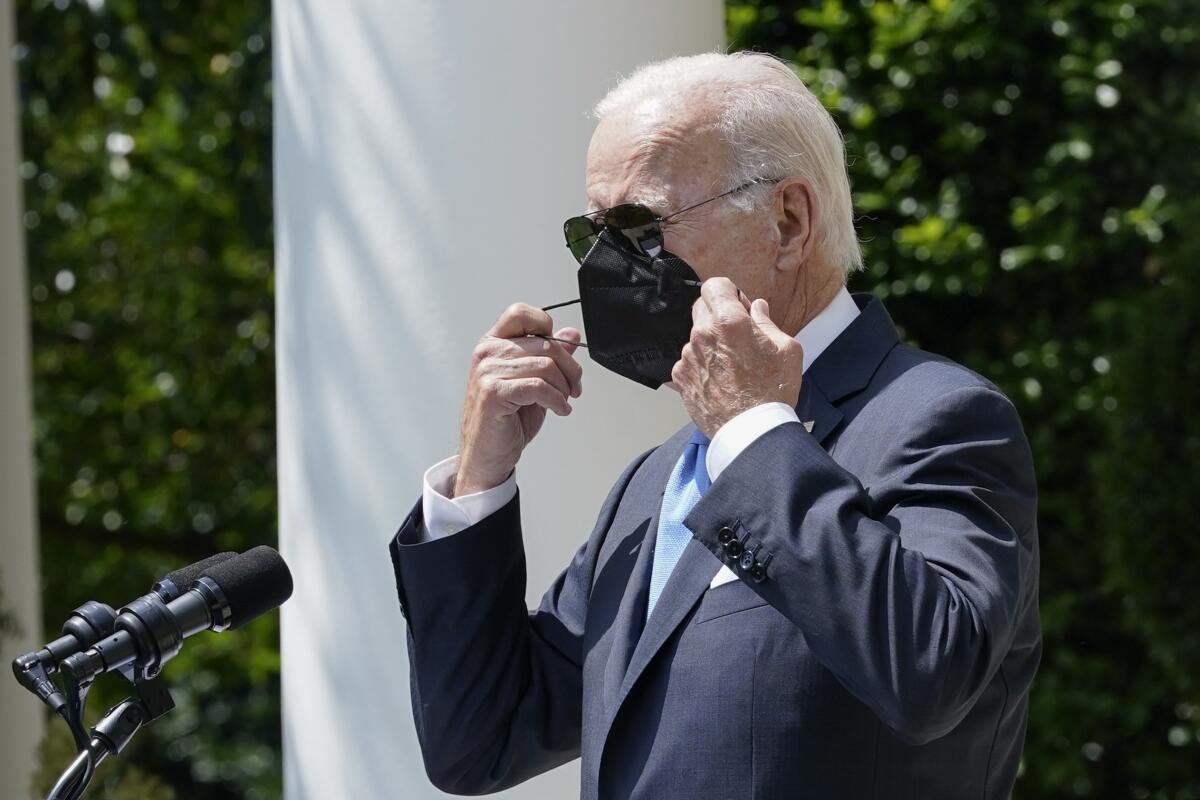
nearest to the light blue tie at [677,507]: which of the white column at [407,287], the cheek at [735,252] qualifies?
the cheek at [735,252]

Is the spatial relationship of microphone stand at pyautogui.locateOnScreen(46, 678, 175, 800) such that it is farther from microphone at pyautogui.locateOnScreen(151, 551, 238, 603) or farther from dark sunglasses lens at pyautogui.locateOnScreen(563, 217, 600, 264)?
dark sunglasses lens at pyautogui.locateOnScreen(563, 217, 600, 264)

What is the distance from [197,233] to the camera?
29.0 feet

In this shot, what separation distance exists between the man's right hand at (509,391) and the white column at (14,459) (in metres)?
3.99

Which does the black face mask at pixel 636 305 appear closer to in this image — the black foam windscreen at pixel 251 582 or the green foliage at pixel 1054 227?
the black foam windscreen at pixel 251 582

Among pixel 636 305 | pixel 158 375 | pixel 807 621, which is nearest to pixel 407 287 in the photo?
pixel 636 305

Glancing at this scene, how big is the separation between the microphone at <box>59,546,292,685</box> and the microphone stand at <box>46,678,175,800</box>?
1.1 inches

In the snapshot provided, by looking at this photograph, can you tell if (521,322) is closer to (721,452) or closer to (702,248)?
(702,248)

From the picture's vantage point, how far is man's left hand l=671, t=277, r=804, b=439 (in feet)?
6.20

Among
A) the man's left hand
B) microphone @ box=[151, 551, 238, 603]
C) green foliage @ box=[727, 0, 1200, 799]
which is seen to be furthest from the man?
green foliage @ box=[727, 0, 1200, 799]

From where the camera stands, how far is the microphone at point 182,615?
1902 mm

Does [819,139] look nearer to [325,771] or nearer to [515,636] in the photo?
[515,636]

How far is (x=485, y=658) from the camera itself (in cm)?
227

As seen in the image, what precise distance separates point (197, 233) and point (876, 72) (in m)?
4.70

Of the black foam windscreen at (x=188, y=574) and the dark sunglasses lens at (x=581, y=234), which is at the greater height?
the dark sunglasses lens at (x=581, y=234)
